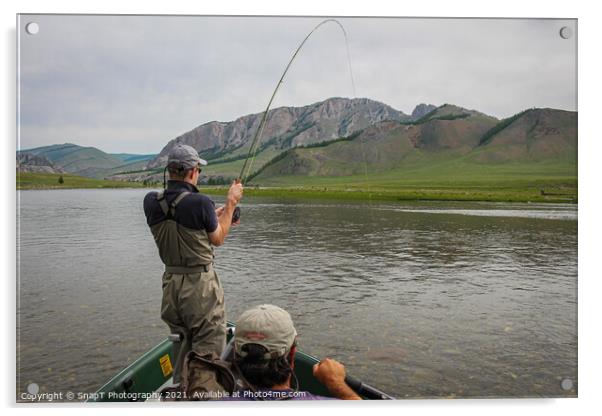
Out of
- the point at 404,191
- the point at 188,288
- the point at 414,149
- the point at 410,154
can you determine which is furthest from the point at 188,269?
the point at 414,149

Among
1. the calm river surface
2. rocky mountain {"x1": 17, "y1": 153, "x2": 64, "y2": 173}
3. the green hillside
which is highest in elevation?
the green hillside

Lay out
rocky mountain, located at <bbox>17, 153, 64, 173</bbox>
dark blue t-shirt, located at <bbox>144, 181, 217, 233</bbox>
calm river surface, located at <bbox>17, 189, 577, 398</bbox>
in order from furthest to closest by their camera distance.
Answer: calm river surface, located at <bbox>17, 189, 577, 398</bbox>, rocky mountain, located at <bbox>17, 153, 64, 173</bbox>, dark blue t-shirt, located at <bbox>144, 181, 217, 233</bbox>

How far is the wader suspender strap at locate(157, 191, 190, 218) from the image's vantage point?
313 cm

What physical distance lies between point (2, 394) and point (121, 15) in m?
3.44

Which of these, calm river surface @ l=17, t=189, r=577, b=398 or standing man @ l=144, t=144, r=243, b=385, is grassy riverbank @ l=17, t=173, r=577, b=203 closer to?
calm river surface @ l=17, t=189, r=577, b=398

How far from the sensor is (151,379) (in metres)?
3.84

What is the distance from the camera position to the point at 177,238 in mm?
3193

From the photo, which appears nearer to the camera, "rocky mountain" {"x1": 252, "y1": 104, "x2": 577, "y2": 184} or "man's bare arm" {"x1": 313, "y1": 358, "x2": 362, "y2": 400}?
"man's bare arm" {"x1": 313, "y1": 358, "x2": 362, "y2": 400}

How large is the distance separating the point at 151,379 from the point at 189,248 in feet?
4.19

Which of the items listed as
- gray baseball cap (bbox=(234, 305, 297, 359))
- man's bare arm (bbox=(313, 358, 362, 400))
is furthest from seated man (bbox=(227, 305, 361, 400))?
man's bare arm (bbox=(313, 358, 362, 400))

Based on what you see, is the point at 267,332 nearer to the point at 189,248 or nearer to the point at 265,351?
the point at 265,351

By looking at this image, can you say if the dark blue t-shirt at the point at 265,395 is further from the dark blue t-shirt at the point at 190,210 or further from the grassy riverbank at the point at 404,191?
the grassy riverbank at the point at 404,191

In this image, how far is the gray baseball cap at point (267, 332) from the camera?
8.13ft

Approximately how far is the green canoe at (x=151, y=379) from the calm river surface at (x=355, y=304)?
117cm
